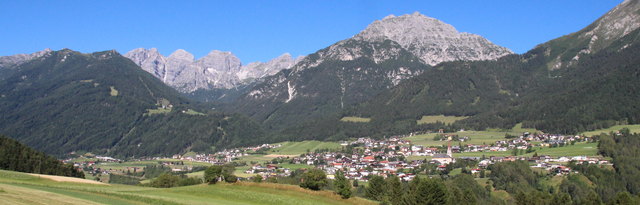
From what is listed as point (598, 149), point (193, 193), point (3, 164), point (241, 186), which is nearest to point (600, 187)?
point (598, 149)

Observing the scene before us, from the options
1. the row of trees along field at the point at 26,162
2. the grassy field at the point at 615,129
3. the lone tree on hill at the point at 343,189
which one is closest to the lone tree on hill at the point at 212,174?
the lone tree on hill at the point at 343,189

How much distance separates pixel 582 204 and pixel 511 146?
108 metres

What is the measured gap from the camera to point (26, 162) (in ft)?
374

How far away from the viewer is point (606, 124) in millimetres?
199625

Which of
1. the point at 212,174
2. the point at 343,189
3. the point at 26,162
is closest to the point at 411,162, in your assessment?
the point at 343,189

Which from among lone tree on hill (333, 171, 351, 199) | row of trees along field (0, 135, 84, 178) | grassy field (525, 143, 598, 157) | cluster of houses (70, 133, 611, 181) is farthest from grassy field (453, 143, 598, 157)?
row of trees along field (0, 135, 84, 178)

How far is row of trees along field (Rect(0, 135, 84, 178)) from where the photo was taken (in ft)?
365

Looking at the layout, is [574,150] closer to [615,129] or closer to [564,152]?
[564,152]

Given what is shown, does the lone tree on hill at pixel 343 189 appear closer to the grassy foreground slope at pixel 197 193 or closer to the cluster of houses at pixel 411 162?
the grassy foreground slope at pixel 197 193

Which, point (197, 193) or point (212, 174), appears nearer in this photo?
point (197, 193)

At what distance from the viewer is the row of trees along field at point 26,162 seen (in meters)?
111

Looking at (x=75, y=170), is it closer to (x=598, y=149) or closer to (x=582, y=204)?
(x=582, y=204)

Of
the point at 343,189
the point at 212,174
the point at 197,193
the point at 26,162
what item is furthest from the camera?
the point at 26,162

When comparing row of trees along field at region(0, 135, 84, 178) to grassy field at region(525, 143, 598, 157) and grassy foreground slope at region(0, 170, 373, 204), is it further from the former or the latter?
grassy field at region(525, 143, 598, 157)
